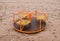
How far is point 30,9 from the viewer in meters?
6.42

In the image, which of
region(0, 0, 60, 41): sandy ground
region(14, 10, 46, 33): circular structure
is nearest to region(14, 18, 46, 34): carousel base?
region(14, 10, 46, 33): circular structure

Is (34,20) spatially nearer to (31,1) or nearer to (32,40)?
(32,40)

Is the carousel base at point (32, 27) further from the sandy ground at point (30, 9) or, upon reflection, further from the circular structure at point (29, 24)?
the sandy ground at point (30, 9)

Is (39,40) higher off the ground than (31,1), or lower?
lower

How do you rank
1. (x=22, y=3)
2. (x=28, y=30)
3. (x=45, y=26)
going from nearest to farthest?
1. (x=28, y=30)
2. (x=45, y=26)
3. (x=22, y=3)

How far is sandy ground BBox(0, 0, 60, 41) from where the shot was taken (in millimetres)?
4270

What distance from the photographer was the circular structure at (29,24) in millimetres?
4488

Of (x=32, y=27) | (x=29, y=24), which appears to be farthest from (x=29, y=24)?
(x=32, y=27)

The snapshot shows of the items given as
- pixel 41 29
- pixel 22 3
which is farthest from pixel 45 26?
pixel 22 3

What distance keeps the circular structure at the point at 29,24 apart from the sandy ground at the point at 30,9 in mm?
135

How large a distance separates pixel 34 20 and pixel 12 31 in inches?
31.3

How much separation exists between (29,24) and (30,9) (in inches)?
73.5

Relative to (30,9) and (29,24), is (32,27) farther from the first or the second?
(30,9)

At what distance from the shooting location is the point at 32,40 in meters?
4.14
